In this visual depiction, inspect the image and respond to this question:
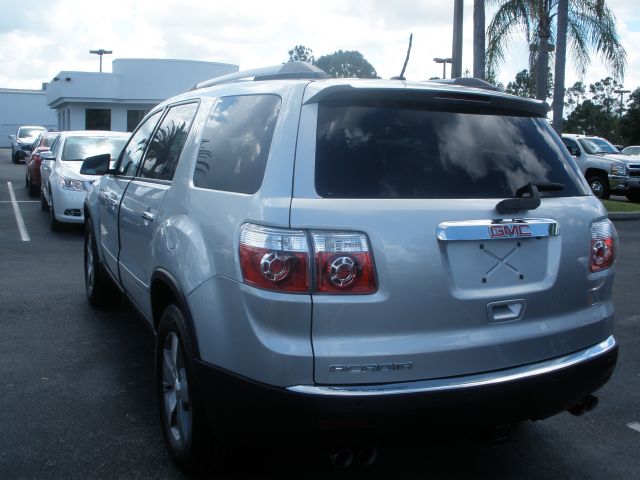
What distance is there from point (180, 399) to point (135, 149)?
2.36m

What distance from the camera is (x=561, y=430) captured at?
417 centimetres

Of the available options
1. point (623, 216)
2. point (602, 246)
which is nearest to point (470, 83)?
point (602, 246)

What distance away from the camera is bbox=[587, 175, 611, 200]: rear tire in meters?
20.5

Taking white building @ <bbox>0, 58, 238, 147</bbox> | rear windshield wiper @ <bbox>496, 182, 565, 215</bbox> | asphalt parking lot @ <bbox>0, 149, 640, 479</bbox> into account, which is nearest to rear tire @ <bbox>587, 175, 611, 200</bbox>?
asphalt parking lot @ <bbox>0, 149, 640, 479</bbox>

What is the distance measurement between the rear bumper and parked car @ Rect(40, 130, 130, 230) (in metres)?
8.34

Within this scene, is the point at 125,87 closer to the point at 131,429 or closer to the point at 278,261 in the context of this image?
the point at 131,429

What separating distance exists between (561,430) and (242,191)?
7.67 ft

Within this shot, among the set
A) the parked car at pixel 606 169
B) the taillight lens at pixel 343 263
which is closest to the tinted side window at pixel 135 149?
the taillight lens at pixel 343 263

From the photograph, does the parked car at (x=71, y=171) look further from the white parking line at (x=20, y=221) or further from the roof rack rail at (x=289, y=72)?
the roof rack rail at (x=289, y=72)

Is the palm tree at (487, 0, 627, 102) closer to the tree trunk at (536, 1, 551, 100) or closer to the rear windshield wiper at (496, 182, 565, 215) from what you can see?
the tree trunk at (536, 1, 551, 100)

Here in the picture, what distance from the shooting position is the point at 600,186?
68.1ft

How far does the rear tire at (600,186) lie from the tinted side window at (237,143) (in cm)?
1857

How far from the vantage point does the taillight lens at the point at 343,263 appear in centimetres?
279

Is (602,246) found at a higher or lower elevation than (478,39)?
lower
